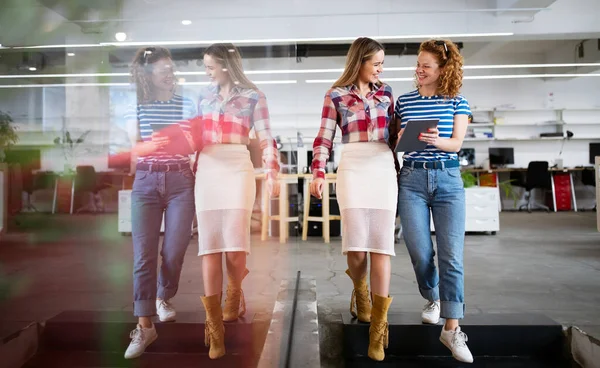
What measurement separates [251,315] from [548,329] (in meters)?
1.44

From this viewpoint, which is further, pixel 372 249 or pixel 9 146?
pixel 372 249

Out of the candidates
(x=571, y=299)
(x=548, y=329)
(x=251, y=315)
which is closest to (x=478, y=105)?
(x=571, y=299)

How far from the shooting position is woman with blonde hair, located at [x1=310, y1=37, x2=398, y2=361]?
156 centimetres

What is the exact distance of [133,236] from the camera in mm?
782

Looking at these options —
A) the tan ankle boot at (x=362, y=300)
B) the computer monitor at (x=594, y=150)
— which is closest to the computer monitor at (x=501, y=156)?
the computer monitor at (x=594, y=150)

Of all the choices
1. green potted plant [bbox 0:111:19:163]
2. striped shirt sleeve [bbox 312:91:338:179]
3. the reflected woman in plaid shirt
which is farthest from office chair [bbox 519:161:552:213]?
green potted plant [bbox 0:111:19:163]

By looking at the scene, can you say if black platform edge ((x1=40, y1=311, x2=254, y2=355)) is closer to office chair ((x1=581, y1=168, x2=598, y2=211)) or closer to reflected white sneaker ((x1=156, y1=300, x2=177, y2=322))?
reflected white sneaker ((x1=156, y1=300, x2=177, y2=322))

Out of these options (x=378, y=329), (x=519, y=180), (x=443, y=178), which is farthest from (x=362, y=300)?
(x=519, y=180)

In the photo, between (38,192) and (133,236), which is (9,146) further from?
(133,236)

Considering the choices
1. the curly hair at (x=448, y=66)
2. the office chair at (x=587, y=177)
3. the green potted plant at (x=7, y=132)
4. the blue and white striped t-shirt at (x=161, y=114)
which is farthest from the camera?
the office chair at (x=587, y=177)

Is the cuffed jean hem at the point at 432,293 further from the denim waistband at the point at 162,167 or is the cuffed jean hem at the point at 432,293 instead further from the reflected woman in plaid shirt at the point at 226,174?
the denim waistband at the point at 162,167

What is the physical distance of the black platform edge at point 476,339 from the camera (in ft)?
5.74

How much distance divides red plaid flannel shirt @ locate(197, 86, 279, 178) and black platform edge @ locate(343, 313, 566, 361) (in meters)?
1.04

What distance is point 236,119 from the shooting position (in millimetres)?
927
